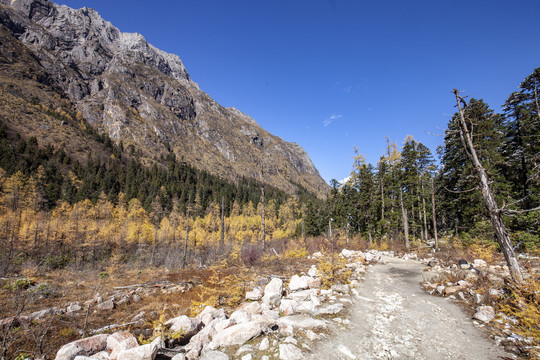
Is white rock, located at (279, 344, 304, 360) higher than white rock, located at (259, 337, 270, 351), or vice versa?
white rock, located at (279, 344, 304, 360)

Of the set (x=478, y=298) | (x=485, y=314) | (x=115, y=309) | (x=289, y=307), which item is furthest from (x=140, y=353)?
(x=115, y=309)

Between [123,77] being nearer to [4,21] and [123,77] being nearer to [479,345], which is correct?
[4,21]

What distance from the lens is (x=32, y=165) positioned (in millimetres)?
70062

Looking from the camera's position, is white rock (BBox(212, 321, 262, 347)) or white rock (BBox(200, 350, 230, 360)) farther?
white rock (BBox(212, 321, 262, 347))

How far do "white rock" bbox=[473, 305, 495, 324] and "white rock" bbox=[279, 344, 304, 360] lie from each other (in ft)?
18.9

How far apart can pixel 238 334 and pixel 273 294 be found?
10.1ft

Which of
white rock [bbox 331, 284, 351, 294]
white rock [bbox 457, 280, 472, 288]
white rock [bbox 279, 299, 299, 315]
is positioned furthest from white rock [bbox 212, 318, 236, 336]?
white rock [bbox 457, 280, 472, 288]

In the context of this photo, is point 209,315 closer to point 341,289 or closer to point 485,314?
point 341,289

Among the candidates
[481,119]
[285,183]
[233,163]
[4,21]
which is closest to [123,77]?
[4,21]

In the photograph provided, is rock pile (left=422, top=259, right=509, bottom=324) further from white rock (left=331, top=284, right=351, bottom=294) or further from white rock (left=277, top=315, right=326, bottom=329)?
white rock (left=277, top=315, right=326, bottom=329)

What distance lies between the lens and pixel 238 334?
5.34 m

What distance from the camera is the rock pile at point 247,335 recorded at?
16.1 feet

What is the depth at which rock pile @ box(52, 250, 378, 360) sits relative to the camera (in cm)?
492

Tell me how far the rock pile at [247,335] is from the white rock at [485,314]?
3.65 metres
